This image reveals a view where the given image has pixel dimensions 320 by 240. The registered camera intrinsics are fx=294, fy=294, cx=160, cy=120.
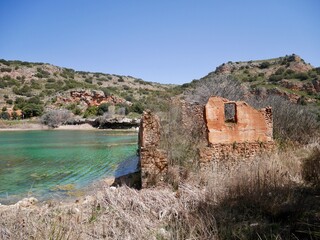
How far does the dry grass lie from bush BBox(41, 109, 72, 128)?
49.3m

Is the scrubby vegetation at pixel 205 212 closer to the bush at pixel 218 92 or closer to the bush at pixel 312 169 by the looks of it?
the bush at pixel 312 169

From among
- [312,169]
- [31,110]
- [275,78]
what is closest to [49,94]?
[31,110]

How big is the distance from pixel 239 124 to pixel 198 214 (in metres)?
8.50

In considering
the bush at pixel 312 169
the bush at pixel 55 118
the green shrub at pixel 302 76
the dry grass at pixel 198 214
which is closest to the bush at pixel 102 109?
the bush at pixel 55 118

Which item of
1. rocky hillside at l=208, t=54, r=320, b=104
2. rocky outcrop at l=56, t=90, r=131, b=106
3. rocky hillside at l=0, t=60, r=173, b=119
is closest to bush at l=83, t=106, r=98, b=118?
rocky hillside at l=0, t=60, r=173, b=119

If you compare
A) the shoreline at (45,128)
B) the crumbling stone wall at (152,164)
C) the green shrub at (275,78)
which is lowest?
the shoreline at (45,128)

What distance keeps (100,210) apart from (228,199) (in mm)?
2303

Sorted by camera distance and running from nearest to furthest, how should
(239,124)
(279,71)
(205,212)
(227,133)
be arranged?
(205,212), (227,133), (239,124), (279,71)

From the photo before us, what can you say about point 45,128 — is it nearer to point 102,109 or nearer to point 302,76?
point 102,109

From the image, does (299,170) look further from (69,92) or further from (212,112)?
(69,92)

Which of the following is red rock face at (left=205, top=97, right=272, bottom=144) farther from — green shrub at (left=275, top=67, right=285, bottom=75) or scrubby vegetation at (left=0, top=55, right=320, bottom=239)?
green shrub at (left=275, top=67, right=285, bottom=75)

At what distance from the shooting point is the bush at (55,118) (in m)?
52.3

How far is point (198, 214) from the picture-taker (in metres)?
4.50

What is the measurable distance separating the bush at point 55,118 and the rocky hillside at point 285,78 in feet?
86.8
